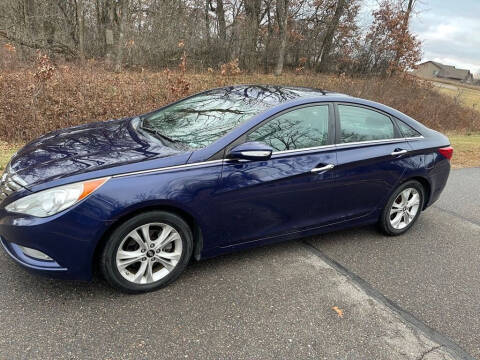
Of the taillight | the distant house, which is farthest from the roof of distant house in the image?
the taillight

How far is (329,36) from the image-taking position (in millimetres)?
18953

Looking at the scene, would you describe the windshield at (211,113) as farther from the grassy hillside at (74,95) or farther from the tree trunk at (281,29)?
the tree trunk at (281,29)

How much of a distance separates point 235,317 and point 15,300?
1.55 m

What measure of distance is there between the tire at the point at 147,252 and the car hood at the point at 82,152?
0.47 m

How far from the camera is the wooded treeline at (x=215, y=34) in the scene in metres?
13.1

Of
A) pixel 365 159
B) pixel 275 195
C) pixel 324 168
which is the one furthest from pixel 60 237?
pixel 365 159

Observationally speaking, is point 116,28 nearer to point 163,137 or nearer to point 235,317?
point 163,137

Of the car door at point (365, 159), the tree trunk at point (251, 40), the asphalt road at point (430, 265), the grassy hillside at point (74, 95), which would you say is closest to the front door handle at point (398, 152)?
the car door at point (365, 159)

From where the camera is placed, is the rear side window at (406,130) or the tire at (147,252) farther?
the rear side window at (406,130)

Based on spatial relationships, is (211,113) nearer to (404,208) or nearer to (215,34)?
(404,208)

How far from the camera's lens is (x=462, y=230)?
455 cm

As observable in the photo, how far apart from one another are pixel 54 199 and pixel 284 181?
1.75 meters

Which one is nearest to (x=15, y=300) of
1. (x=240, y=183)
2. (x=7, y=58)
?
(x=240, y=183)

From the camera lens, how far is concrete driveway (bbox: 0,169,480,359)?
234 centimetres
